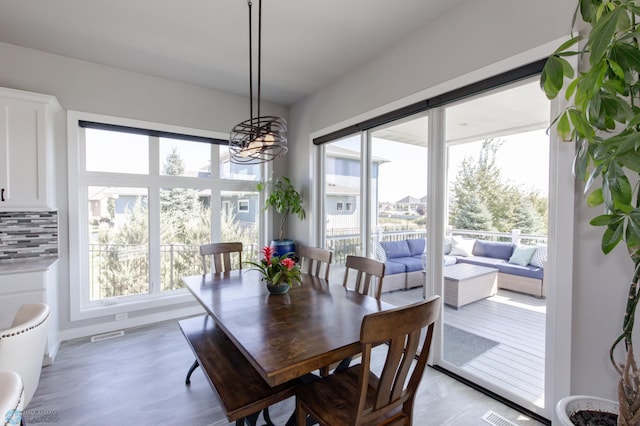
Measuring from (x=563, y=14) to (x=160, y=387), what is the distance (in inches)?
154

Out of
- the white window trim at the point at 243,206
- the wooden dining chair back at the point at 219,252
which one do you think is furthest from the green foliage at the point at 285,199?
the wooden dining chair back at the point at 219,252

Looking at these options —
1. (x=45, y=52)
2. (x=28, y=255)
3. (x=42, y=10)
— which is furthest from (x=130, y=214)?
(x=42, y=10)

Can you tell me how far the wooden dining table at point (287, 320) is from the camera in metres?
1.27

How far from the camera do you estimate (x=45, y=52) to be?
9.95 ft

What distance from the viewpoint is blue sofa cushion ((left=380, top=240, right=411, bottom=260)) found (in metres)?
3.20

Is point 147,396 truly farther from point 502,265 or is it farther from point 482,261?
point 502,265

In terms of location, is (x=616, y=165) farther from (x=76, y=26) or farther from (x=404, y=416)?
(x=76, y=26)

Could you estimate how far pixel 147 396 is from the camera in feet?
7.30

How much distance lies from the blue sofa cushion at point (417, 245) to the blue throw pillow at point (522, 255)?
2.51ft

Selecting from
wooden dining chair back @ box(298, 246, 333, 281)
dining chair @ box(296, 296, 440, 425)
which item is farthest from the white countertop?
dining chair @ box(296, 296, 440, 425)

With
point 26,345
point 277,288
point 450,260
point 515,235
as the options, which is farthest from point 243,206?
point 515,235

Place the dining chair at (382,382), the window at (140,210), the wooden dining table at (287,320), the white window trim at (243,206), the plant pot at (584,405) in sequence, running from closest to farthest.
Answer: the dining chair at (382,382)
the wooden dining table at (287,320)
the plant pot at (584,405)
the window at (140,210)
the white window trim at (243,206)

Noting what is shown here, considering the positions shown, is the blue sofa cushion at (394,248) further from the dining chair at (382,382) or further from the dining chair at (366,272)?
the dining chair at (382,382)

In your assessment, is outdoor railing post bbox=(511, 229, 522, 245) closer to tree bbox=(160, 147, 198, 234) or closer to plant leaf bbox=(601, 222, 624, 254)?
plant leaf bbox=(601, 222, 624, 254)
